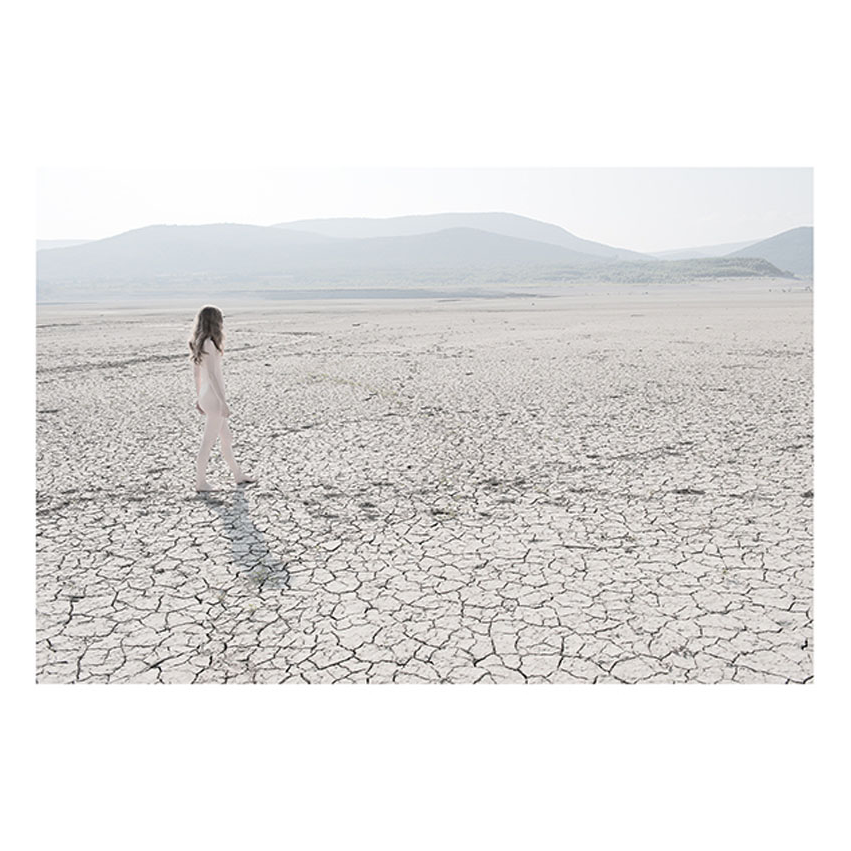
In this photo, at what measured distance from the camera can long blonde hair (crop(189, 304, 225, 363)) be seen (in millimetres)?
5047

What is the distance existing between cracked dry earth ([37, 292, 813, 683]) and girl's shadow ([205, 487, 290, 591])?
0.02 m

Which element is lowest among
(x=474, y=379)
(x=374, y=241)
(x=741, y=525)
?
(x=741, y=525)

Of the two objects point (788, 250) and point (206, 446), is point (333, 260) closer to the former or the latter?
point (788, 250)

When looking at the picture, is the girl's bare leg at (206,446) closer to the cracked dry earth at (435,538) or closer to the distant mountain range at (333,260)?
the cracked dry earth at (435,538)

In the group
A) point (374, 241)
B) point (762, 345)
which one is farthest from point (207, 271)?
point (762, 345)

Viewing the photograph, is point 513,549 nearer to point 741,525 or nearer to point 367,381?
point 741,525

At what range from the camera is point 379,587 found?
3928 mm

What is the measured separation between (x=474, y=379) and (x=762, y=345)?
7.53m

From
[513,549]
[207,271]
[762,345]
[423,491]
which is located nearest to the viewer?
[513,549]

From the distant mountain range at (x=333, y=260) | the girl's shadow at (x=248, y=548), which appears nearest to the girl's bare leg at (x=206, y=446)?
the girl's shadow at (x=248, y=548)

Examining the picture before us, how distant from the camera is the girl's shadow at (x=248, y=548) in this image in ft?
13.2

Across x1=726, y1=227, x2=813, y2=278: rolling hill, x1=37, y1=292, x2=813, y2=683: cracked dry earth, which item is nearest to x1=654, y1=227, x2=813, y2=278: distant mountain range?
x1=726, y1=227, x2=813, y2=278: rolling hill

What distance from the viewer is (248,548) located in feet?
14.5

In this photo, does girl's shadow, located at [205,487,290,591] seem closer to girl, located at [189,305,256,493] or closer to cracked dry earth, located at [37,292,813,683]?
cracked dry earth, located at [37,292,813,683]
